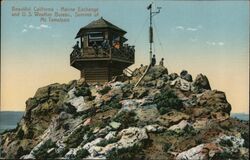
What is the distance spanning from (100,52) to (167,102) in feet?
25.6

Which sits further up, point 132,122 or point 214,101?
point 214,101

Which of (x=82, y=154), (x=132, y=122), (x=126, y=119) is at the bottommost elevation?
(x=82, y=154)

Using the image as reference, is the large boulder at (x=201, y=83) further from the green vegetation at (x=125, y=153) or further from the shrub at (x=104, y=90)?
the green vegetation at (x=125, y=153)

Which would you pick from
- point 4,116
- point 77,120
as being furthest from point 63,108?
point 4,116

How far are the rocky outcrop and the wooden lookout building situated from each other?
100cm

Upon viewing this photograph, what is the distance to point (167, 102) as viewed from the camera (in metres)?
36.8

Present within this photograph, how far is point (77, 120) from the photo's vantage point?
37.6 meters

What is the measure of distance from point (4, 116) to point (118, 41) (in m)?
10.2

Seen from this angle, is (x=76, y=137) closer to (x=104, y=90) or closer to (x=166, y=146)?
(x=166, y=146)

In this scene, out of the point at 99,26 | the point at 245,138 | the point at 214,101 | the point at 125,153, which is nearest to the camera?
the point at 125,153

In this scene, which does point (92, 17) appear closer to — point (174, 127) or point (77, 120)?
point (77, 120)

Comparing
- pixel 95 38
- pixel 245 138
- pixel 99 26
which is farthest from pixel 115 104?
pixel 245 138

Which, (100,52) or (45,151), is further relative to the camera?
(100,52)

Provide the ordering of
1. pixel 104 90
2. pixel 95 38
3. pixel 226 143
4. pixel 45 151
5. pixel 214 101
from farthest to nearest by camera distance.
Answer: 1. pixel 95 38
2. pixel 104 90
3. pixel 214 101
4. pixel 45 151
5. pixel 226 143
